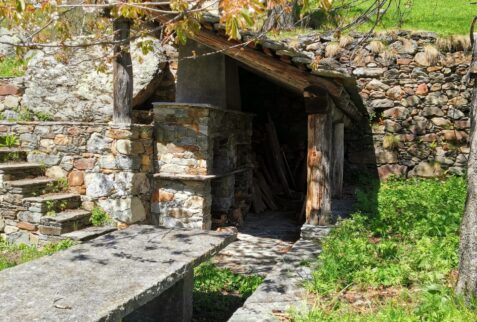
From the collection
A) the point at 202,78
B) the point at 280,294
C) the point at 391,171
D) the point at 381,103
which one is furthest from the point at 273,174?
the point at 280,294

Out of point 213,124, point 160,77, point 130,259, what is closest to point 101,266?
point 130,259

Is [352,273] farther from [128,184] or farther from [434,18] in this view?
[434,18]

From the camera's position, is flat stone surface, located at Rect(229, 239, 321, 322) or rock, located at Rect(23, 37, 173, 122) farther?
rock, located at Rect(23, 37, 173, 122)

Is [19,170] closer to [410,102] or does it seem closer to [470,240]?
[470,240]

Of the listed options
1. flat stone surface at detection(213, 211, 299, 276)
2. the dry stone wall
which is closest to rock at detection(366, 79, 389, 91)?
the dry stone wall

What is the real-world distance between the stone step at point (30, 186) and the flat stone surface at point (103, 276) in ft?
8.27

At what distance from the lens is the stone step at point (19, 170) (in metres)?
6.86

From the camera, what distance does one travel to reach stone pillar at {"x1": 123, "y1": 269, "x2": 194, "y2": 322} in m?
4.60

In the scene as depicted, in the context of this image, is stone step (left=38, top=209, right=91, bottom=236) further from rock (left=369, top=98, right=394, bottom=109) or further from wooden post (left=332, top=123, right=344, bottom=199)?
rock (left=369, top=98, right=394, bottom=109)

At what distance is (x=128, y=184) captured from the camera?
273 inches

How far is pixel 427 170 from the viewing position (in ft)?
33.8

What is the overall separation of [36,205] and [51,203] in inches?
7.8

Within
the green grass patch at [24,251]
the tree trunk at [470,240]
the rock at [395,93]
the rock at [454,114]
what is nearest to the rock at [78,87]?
the green grass patch at [24,251]

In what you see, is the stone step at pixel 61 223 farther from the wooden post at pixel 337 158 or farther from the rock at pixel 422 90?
the rock at pixel 422 90
